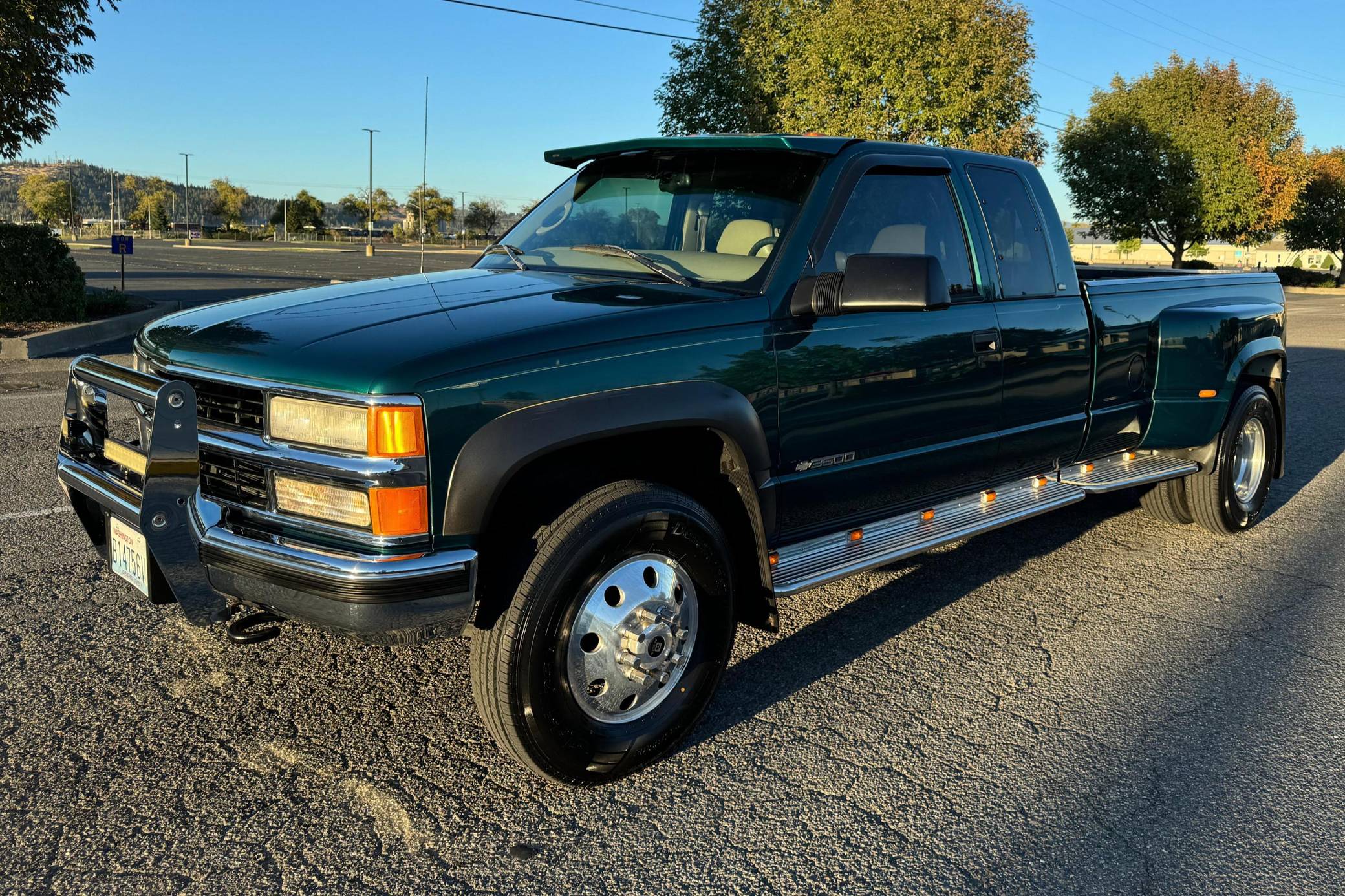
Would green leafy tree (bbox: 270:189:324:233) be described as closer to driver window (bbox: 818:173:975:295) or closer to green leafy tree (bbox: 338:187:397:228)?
green leafy tree (bbox: 338:187:397:228)

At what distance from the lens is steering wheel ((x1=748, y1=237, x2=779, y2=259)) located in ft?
12.0

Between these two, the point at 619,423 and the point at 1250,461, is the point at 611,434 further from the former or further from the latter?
the point at 1250,461

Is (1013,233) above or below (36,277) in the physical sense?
above

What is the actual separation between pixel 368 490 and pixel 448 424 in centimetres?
26

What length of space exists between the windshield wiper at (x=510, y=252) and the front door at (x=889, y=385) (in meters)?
1.23

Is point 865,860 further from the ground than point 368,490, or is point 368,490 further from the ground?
point 368,490

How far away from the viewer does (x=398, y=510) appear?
261cm

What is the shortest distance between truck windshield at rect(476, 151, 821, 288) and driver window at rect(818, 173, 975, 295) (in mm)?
229


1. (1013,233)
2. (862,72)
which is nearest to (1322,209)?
(862,72)

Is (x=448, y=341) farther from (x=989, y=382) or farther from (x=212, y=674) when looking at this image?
(x=989, y=382)

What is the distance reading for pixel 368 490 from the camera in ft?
8.52

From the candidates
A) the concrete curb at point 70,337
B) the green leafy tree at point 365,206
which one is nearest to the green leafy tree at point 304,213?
the green leafy tree at point 365,206

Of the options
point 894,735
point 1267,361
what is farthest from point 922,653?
point 1267,361

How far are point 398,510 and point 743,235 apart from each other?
5.83 ft
